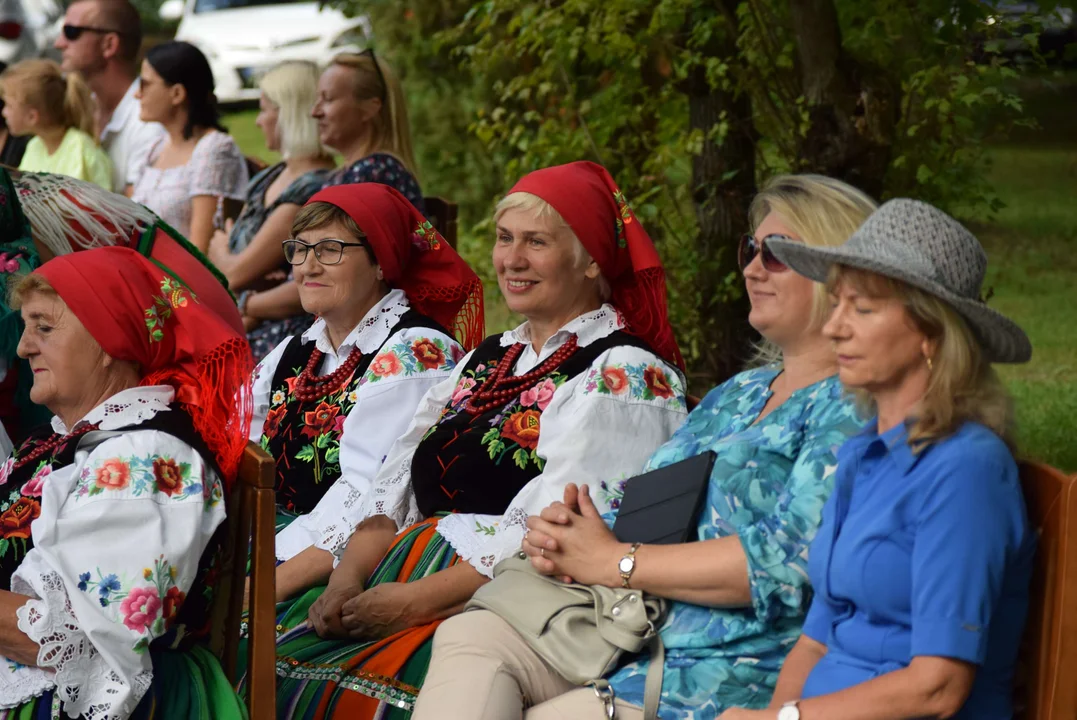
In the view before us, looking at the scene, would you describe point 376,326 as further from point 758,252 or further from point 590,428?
point 758,252

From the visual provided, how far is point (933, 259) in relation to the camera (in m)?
2.10

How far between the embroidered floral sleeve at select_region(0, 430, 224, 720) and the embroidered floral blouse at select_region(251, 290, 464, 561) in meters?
0.88

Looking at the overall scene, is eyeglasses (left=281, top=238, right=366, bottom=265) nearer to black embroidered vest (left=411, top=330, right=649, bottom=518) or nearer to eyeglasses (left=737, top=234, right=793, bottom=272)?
black embroidered vest (left=411, top=330, right=649, bottom=518)

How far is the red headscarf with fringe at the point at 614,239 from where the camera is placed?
3.24m

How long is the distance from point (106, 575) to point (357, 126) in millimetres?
2922

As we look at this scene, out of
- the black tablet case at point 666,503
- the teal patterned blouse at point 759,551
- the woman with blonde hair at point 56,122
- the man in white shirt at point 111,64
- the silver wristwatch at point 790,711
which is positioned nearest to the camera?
the silver wristwatch at point 790,711

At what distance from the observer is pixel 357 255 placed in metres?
3.73

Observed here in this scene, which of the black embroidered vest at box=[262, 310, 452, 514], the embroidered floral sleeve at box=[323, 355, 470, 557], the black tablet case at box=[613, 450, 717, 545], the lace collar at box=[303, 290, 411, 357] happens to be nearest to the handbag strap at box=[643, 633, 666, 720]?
the black tablet case at box=[613, 450, 717, 545]

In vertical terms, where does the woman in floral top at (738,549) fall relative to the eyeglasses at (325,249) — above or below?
below

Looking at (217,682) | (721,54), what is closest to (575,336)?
(217,682)

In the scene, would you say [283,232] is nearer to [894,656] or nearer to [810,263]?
[810,263]

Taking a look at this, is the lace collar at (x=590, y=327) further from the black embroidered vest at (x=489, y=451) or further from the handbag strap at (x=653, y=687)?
the handbag strap at (x=653, y=687)

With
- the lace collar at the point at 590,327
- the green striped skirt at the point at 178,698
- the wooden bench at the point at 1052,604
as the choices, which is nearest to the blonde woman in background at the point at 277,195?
the lace collar at the point at 590,327

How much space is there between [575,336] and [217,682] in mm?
1158
